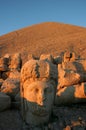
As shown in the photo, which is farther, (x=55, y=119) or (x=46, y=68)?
(x=55, y=119)

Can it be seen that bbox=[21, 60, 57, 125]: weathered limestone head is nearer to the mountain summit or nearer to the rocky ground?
the rocky ground

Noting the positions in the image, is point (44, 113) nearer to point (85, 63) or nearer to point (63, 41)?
point (85, 63)

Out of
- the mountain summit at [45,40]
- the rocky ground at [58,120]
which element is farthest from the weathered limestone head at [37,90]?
the mountain summit at [45,40]

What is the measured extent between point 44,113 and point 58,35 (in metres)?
55.7

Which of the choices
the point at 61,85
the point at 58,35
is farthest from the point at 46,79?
the point at 58,35

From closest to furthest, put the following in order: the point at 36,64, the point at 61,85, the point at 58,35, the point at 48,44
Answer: the point at 36,64 < the point at 61,85 < the point at 48,44 < the point at 58,35

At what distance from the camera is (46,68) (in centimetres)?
714

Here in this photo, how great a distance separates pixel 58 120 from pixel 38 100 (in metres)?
0.92

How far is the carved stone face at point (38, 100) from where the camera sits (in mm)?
7043

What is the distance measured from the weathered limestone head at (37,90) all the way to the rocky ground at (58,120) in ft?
0.78

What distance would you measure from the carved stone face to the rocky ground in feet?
0.71

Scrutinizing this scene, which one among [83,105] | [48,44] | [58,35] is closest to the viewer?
[83,105]

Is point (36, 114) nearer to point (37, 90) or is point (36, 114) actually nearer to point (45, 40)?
point (37, 90)

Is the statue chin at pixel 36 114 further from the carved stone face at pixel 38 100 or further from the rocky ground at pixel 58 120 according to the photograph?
the rocky ground at pixel 58 120
